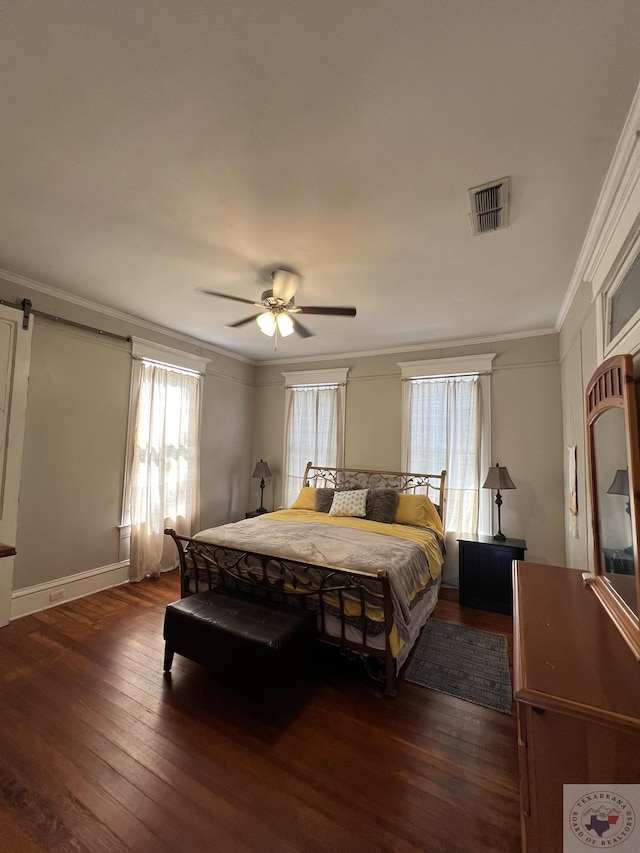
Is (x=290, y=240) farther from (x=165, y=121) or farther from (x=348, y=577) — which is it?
(x=348, y=577)

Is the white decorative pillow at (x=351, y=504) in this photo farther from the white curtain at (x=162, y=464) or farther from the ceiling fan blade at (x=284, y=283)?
the ceiling fan blade at (x=284, y=283)

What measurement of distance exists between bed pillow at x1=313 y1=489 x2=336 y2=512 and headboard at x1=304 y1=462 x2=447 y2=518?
24 centimetres

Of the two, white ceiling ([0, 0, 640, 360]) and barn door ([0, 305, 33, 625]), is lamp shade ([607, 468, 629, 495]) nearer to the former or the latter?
white ceiling ([0, 0, 640, 360])

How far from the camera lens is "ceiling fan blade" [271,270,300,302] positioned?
8.79 ft

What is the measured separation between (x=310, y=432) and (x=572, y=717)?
4.45 metres

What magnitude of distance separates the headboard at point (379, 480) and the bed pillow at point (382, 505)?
0.95 ft

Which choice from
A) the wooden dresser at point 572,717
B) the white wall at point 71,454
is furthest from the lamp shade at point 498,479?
the white wall at point 71,454

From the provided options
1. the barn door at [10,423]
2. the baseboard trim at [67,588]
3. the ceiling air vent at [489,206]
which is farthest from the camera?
the baseboard trim at [67,588]

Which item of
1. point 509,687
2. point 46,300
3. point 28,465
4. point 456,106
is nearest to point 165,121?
point 456,106

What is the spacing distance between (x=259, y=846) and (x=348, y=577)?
4.03ft

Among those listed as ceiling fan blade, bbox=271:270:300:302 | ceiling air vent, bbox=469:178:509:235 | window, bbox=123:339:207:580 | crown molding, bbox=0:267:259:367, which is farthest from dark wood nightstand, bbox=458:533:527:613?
crown molding, bbox=0:267:259:367

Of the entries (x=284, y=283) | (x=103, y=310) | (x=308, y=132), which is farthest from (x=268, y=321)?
(x=103, y=310)

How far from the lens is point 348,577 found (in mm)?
2324

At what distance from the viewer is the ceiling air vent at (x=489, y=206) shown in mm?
1849
